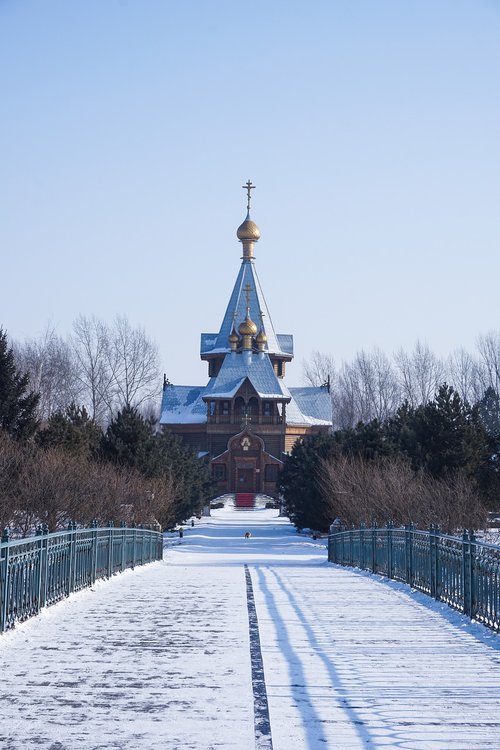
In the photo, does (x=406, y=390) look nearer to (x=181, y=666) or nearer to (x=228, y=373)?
(x=228, y=373)

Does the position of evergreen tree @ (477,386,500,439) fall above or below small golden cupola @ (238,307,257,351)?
below

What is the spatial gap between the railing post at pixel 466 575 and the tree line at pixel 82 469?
37.0 feet

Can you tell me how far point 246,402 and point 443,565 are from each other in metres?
63.4

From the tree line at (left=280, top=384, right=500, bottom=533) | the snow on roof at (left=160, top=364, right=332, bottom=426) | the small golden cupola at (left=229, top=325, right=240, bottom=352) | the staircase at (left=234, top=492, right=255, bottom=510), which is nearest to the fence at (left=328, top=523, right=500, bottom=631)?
the tree line at (left=280, top=384, right=500, bottom=533)

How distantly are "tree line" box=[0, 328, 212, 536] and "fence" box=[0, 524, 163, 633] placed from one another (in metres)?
4.29

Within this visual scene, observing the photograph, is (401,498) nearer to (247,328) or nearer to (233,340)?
(247,328)

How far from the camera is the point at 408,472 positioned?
3356 cm

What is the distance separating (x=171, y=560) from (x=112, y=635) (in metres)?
20.6

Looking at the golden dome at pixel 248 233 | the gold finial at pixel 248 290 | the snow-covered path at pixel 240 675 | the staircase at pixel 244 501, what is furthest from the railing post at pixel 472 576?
the golden dome at pixel 248 233

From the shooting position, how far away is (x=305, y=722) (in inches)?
257

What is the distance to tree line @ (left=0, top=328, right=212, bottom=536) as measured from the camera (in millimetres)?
27016

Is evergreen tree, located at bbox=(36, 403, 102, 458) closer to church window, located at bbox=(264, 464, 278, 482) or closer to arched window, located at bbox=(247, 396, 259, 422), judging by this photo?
church window, located at bbox=(264, 464, 278, 482)

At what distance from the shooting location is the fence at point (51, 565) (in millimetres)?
10406

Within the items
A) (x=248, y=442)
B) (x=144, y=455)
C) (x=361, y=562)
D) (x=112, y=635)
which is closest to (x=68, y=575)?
(x=112, y=635)
